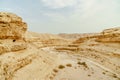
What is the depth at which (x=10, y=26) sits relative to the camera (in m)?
12.9

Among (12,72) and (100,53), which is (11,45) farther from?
(100,53)

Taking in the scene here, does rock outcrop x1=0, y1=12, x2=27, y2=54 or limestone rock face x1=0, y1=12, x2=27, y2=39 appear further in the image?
limestone rock face x1=0, y1=12, x2=27, y2=39

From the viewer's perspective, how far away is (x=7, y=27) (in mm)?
12398

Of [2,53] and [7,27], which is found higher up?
[7,27]

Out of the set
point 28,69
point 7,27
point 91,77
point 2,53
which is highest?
point 7,27

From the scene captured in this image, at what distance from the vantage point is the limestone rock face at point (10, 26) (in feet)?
39.4

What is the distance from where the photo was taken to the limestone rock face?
39.4 feet

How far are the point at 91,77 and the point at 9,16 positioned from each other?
8.10 m

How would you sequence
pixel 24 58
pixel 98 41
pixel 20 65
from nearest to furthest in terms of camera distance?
1. pixel 20 65
2. pixel 24 58
3. pixel 98 41

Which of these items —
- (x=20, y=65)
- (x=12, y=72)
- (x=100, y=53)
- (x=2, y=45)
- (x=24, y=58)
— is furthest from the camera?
(x=100, y=53)

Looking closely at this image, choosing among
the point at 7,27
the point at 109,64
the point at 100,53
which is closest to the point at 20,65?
the point at 7,27

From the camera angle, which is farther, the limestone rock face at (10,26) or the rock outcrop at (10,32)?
the limestone rock face at (10,26)

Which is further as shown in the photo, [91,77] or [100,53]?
[100,53]

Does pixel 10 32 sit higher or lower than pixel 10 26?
lower
